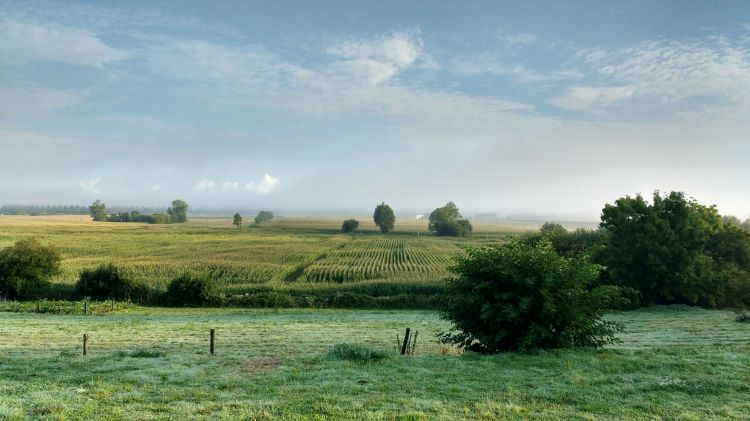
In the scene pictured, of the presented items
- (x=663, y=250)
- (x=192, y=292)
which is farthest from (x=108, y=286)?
(x=663, y=250)

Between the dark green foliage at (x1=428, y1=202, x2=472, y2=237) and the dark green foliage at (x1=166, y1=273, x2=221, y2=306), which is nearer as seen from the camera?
the dark green foliage at (x1=166, y1=273, x2=221, y2=306)

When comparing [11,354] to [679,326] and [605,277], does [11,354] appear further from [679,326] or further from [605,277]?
[605,277]

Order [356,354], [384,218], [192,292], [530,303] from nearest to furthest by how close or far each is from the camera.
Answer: [356,354]
[530,303]
[192,292]
[384,218]

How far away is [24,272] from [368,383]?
4660 centimetres

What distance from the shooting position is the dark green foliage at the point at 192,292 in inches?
1613

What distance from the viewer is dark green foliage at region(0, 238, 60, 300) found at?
4291 centimetres

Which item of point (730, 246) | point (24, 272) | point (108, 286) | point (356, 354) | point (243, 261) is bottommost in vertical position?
point (243, 261)

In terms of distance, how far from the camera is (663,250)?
3428 cm

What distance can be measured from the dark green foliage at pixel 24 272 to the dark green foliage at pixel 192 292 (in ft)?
45.6

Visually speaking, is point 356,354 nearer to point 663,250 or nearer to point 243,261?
point 663,250

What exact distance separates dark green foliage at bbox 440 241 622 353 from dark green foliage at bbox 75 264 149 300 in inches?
1467

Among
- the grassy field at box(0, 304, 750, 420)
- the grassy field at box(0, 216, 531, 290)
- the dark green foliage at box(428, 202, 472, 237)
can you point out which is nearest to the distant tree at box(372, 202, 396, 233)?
the dark green foliage at box(428, 202, 472, 237)

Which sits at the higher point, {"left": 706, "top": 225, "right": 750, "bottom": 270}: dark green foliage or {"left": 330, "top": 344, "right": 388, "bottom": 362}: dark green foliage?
{"left": 706, "top": 225, "right": 750, "bottom": 270}: dark green foliage

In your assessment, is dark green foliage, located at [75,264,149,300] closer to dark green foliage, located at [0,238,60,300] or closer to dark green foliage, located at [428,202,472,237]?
dark green foliage, located at [0,238,60,300]
